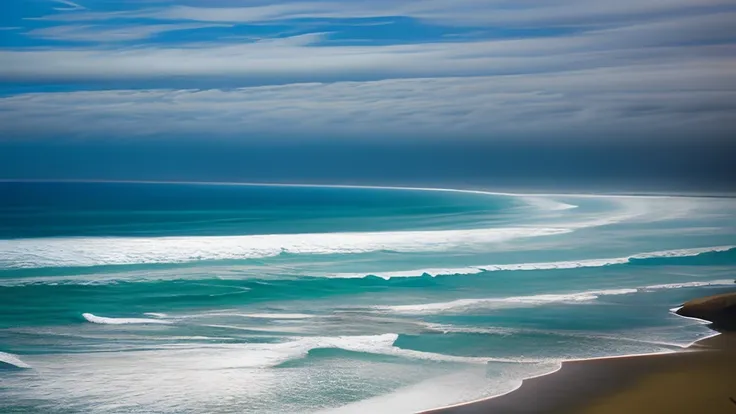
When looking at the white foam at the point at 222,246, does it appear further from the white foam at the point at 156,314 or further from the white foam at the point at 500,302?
the white foam at the point at 500,302

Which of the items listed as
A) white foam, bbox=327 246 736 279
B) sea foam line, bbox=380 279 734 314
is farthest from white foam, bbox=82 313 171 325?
white foam, bbox=327 246 736 279

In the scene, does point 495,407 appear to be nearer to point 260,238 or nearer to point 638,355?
point 638,355

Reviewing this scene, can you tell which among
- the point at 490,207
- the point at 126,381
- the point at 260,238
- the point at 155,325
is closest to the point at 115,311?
the point at 155,325

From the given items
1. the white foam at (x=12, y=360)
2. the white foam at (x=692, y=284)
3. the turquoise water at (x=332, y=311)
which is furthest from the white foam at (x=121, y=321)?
the white foam at (x=692, y=284)

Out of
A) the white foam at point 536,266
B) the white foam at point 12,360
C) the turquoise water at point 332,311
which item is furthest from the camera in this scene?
the white foam at point 536,266

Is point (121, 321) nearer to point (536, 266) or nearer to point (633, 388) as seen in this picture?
point (633, 388)

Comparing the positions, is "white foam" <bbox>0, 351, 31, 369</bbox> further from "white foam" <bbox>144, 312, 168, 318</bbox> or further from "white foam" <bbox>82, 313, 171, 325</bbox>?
"white foam" <bbox>144, 312, 168, 318</bbox>

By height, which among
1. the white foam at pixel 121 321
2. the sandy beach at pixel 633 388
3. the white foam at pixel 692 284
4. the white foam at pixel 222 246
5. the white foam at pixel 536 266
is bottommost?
the sandy beach at pixel 633 388

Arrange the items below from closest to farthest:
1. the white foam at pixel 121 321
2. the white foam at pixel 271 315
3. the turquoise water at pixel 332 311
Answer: the turquoise water at pixel 332 311 → the white foam at pixel 121 321 → the white foam at pixel 271 315
